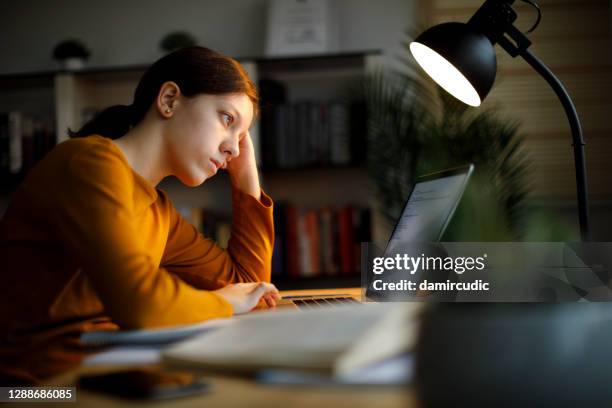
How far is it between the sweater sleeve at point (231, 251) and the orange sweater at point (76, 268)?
0.29 m

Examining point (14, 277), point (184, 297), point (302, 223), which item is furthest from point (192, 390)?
point (302, 223)

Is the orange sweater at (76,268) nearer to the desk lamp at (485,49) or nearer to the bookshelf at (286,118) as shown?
the desk lamp at (485,49)

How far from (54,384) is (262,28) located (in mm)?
2270

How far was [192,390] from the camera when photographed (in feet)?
1.26

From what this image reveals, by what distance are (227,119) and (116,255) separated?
16.0 inches

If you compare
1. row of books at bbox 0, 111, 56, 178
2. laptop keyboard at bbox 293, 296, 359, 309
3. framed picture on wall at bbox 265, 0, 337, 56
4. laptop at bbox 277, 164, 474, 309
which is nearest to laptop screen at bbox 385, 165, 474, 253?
laptop at bbox 277, 164, 474, 309

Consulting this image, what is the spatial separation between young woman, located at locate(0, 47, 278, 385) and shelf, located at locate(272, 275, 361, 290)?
1050 millimetres

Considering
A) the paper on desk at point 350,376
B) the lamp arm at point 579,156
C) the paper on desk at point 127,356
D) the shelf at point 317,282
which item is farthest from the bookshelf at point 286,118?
the paper on desk at point 350,376

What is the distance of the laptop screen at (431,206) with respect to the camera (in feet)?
3.09

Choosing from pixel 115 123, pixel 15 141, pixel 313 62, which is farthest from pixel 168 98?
pixel 15 141

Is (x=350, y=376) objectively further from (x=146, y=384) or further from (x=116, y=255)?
(x=116, y=255)

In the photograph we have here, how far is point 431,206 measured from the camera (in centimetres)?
105

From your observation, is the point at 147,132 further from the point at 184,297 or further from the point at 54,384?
the point at 54,384

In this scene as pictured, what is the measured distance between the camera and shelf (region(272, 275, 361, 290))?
88.7 inches
